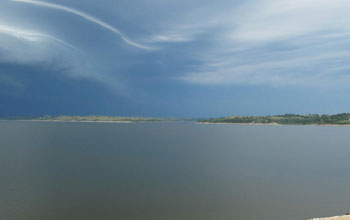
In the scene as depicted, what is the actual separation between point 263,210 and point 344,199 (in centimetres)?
1119

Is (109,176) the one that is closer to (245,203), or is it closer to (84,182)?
(84,182)

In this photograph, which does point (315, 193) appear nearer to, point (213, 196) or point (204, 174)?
point (213, 196)

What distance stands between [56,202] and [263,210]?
21.3 m

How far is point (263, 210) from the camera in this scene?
28688 mm

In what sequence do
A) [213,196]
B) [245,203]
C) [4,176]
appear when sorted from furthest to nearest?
[4,176]
[213,196]
[245,203]

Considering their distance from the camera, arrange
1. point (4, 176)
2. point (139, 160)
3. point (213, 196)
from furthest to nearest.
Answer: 1. point (139, 160)
2. point (4, 176)
3. point (213, 196)

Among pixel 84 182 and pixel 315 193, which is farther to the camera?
pixel 84 182

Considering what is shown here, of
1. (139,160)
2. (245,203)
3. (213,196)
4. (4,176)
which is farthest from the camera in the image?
(139,160)

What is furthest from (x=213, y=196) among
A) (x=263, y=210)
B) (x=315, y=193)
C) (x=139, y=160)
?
(x=139, y=160)

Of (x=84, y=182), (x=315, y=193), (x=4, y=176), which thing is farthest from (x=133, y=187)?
(x=315, y=193)

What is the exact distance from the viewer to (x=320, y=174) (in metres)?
46.5

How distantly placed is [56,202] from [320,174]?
3941 centimetres

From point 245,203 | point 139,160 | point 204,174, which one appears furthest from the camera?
point 139,160

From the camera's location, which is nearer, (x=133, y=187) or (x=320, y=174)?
(x=133, y=187)
